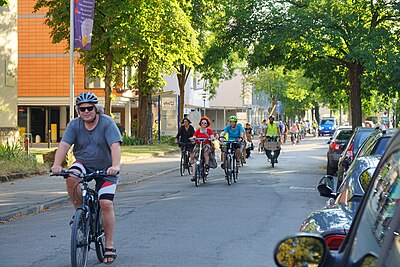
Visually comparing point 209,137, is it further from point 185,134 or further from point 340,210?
point 340,210

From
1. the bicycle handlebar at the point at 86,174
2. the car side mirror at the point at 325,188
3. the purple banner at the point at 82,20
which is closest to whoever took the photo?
the car side mirror at the point at 325,188

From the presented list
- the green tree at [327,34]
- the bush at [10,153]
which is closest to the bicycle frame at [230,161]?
the green tree at [327,34]

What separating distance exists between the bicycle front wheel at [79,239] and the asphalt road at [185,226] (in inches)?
34.9

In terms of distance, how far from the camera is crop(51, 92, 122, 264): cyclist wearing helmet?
302 inches


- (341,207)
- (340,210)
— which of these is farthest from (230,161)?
(340,210)

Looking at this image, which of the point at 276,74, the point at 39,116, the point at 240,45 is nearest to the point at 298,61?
the point at 240,45

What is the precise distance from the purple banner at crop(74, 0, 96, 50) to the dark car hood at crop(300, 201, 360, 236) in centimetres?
1840

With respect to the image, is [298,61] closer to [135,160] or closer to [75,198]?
[135,160]

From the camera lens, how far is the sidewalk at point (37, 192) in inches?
542

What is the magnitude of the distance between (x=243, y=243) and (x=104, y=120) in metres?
2.69

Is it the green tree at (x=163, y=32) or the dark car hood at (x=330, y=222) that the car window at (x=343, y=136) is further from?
the dark car hood at (x=330, y=222)

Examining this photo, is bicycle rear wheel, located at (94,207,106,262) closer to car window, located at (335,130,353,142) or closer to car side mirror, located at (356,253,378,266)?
car side mirror, located at (356,253,378,266)

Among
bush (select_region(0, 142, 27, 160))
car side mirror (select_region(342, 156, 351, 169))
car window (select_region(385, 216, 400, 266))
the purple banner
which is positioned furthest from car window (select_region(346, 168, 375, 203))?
the purple banner

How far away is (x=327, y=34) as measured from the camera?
80.4 feet
